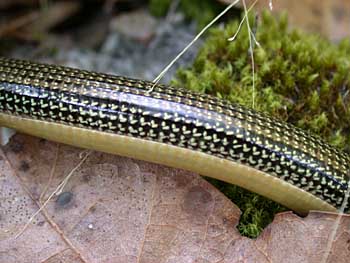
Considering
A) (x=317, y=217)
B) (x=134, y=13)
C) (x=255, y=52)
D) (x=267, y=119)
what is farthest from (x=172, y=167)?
(x=134, y=13)

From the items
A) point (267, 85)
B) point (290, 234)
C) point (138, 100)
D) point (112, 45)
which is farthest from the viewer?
point (112, 45)

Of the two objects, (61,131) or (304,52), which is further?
(304,52)

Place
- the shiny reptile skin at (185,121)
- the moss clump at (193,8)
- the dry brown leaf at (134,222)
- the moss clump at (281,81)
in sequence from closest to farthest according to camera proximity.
Result: the dry brown leaf at (134,222)
the shiny reptile skin at (185,121)
the moss clump at (281,81)
the moss clump at (193,8)

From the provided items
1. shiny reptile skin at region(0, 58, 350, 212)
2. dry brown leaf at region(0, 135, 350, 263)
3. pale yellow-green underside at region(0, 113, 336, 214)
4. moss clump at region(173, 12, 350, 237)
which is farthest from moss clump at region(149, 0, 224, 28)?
dry brown leaf at region(0, 135, 350, 263)

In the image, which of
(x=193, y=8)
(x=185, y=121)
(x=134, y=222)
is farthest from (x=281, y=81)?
(x=193, y=8)

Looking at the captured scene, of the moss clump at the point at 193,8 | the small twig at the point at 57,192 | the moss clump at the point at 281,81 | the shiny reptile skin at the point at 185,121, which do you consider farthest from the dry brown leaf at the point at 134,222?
the moss clump at the point at 193,8

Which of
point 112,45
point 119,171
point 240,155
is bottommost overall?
point 112,45

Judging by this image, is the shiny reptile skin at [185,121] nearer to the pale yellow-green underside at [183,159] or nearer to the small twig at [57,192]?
the pale yellow-green underside at [183,159]

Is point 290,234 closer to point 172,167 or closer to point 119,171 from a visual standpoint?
point 172,167

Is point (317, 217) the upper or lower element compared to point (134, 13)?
upper
